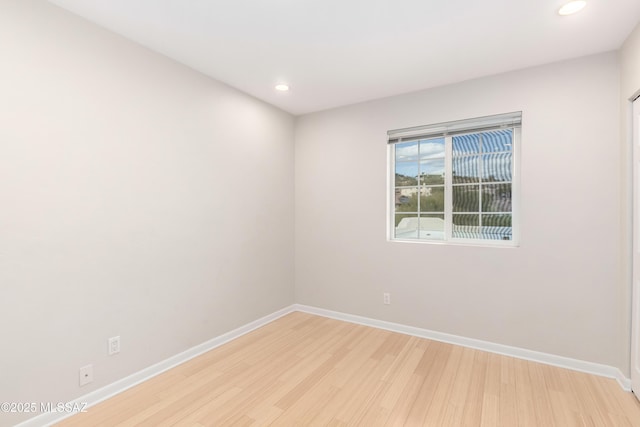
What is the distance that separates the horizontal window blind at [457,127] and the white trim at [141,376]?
2.61m

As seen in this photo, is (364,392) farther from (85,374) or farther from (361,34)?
(361,34)

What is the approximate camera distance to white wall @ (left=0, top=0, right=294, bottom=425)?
5.54 feet

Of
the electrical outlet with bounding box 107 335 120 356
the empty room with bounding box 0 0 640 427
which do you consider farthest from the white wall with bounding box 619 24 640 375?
the electrical outlet with bounding box 107 335 120 356

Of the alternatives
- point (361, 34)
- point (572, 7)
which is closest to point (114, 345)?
point (361, 34)

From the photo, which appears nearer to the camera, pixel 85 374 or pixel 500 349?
pixel 85 374

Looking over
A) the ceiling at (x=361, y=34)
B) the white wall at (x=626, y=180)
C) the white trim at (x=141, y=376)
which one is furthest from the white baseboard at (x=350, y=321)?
the ceiling at (x=361, y=34)

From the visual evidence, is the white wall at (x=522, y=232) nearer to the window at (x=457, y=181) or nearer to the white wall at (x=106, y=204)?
the window at (x=457, y=181)

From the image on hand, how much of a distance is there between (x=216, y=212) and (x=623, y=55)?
353 centimetres

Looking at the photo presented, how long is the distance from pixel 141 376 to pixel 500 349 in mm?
3037

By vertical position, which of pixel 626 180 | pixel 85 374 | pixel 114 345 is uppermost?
pixel 626 180

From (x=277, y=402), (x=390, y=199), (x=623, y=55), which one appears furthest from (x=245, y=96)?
(x=623, y=55)

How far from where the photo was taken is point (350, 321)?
350 cm

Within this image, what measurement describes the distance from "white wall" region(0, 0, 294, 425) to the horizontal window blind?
1697 millimetres

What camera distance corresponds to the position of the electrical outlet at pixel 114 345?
82.0 inches
